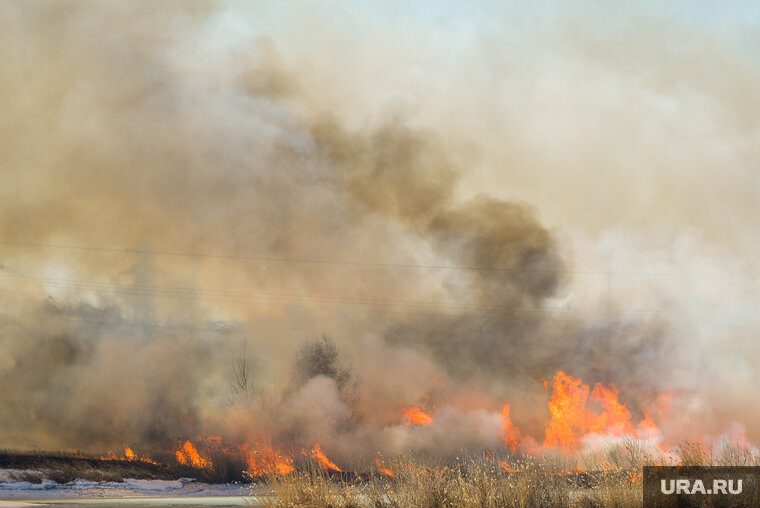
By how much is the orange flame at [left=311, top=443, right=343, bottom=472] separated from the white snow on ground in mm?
7835

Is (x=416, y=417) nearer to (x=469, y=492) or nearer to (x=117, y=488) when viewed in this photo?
(x=117, y=488)

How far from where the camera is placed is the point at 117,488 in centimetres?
3825

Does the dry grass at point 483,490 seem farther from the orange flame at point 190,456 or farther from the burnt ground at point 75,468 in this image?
the orange flame at point 190,456

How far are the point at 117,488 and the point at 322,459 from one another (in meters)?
14.5

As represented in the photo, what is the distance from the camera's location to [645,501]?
16.6 metres

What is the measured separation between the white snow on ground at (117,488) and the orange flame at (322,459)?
7835 mm

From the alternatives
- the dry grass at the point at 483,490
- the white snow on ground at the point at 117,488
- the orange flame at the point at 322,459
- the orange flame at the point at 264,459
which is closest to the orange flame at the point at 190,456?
the orange flame at the point at 264,459

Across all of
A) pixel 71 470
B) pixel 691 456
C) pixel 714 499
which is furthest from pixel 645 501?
pixel 71 470

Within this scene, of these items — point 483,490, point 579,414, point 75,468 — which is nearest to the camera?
point 483,490

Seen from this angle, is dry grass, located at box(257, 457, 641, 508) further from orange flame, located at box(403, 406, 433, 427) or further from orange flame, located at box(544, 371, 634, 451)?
orange flame, located at box(403, 406, 433, 427)

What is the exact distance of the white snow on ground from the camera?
34781 mm

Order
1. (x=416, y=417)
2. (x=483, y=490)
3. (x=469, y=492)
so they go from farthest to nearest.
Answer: (x=416, y=417) → (x=469, y=492) → (x=483, y=490)

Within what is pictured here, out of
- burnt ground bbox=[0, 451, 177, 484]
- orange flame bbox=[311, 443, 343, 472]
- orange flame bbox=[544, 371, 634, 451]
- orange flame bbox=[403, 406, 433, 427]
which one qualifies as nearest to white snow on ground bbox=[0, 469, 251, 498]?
burnt ground bbox=[0, 451, 177, 484]

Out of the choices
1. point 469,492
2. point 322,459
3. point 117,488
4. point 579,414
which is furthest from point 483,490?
point 579,414
